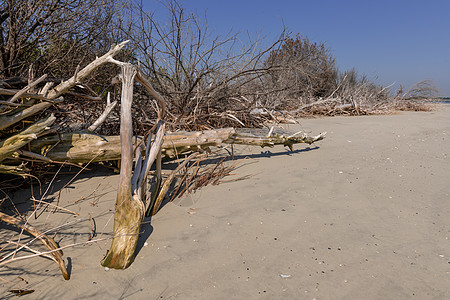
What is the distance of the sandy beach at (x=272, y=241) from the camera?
1.76m

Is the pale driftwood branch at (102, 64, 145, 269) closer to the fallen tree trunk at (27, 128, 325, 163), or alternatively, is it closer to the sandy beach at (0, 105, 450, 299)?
the sandy beach at (0, 105, 450, 299)

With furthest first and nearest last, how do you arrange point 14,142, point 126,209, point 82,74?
point 82,74, point 14,142, point 126,209

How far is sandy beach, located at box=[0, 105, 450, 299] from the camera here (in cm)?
176

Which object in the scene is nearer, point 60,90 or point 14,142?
point 14,142

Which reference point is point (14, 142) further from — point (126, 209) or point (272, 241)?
point (272, 241)

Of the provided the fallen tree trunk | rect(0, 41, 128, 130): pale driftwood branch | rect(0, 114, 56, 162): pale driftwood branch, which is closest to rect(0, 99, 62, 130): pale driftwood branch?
rect(0, 41, 128, 130): pale driftwood branch

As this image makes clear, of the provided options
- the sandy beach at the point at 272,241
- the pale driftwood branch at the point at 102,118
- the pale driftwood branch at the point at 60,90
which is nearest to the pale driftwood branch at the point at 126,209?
the sandy beach at the point at 272,241

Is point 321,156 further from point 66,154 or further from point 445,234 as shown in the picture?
point 66,154

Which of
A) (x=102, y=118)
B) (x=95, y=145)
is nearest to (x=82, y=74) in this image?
(x=102, y=118)

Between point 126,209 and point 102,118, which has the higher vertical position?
point 102,118

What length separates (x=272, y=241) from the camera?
225 centimetres

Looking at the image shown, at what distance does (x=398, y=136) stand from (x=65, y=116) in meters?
6.22

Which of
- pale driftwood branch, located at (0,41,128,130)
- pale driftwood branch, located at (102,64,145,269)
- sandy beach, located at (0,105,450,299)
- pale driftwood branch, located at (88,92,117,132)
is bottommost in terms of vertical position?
sandy beach, located at (0,105,450,299)

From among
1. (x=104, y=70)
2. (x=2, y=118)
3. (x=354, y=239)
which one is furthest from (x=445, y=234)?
(x=104, y=70)
